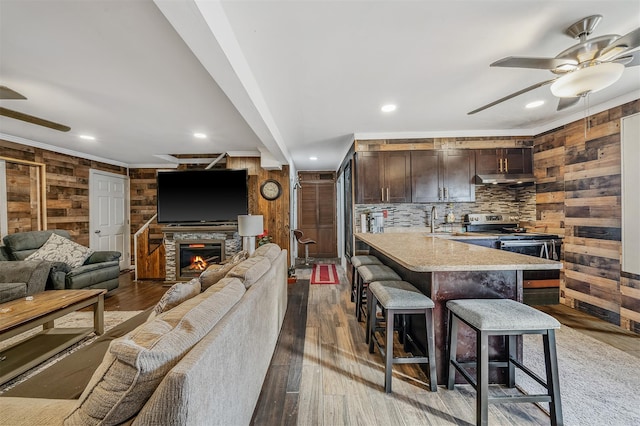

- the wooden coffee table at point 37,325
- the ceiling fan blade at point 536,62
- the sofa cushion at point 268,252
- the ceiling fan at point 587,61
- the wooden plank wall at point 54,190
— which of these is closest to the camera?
the ceiling fan at point 587,61

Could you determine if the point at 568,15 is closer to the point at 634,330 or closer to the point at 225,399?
the point at 225,399

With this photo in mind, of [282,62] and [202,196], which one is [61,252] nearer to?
[202,196]

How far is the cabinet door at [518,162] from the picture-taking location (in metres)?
4.02

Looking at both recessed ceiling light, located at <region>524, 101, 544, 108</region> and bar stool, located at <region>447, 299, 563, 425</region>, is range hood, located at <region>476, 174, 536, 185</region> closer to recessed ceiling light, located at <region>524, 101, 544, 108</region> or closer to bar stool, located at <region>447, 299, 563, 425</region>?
recessed ceiling light, located at <region>524, 101, 544, 108</region>

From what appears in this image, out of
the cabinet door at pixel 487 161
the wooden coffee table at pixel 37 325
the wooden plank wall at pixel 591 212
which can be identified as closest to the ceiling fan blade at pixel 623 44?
the wooden plank wall at pixel 591 212

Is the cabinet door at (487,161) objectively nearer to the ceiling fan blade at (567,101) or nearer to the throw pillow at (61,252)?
the ceiling fan blade at (567,101)

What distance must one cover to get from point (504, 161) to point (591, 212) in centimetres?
128

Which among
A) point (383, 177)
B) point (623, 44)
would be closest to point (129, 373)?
point (623, 44)

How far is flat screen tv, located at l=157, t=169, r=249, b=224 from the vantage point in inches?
193

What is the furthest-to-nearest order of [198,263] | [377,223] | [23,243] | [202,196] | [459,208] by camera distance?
[202,196], [198,263], [459,208], [377,223], [23,243]

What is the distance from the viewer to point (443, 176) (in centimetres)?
409

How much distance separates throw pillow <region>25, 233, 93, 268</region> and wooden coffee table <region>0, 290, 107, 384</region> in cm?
160

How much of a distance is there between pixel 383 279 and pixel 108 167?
6.20 metres

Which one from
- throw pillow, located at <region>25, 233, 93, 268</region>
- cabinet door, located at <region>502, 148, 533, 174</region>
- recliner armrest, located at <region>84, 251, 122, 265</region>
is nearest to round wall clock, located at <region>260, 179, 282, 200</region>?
recliner armrest, located at <region>84, 251, 122, 265</region>
